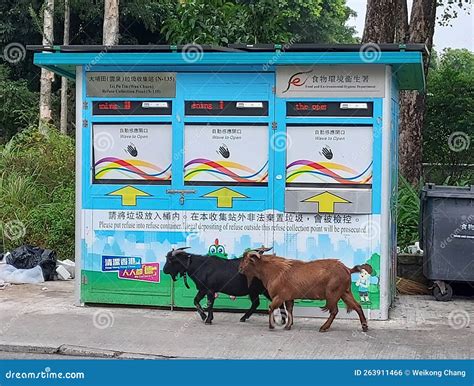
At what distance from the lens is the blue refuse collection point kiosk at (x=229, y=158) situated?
9148 millimetres

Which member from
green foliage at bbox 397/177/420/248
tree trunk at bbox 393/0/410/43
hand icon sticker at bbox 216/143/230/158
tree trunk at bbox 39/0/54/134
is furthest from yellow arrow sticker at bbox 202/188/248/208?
tree trunk at bbox 39/0/54/134

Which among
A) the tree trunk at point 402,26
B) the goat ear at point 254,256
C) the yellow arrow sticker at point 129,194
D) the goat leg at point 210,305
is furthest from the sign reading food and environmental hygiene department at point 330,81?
the tree trunk at point 402,26

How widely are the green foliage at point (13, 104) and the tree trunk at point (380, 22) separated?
13616 mm

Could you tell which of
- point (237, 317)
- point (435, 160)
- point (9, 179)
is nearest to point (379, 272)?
point (237, 317)

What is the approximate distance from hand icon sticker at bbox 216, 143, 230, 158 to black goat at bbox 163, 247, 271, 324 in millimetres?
1104

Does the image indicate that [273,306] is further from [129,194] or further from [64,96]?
[64,96]

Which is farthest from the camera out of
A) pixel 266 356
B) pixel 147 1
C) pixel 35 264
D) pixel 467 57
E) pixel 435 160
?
pixel 467 57

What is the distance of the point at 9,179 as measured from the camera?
14328mm

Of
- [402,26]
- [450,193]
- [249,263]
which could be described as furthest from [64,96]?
[249,263]

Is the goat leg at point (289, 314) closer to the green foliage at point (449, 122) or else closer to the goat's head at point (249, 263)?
the goat's head at point (249, 263)

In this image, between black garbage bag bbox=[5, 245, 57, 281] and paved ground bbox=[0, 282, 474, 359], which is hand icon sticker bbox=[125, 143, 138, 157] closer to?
paved ground bbox=[0, 282, 474, 359]

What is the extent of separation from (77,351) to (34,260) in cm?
433

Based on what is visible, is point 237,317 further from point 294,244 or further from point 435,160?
point 435,160

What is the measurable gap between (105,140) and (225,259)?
1.90m
